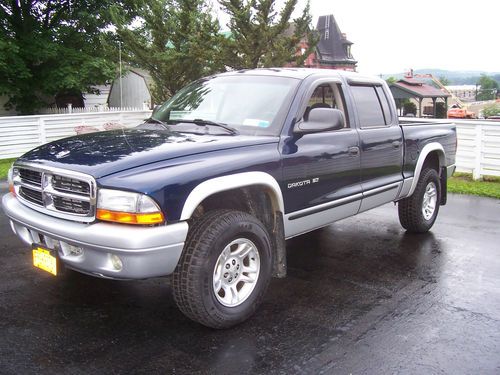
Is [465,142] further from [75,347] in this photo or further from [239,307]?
[75,347]

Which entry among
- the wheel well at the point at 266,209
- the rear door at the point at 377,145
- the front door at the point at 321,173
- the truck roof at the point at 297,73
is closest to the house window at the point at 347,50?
the rear door at the point at 377,145

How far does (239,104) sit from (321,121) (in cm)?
79

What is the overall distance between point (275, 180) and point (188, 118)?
1.16 metres

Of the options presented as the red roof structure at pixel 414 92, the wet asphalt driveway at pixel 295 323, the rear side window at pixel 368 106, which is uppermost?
the red roof structure at pixel 414 92

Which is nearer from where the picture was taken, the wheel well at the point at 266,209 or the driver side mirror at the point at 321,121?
the wheel well at the point at 266,209

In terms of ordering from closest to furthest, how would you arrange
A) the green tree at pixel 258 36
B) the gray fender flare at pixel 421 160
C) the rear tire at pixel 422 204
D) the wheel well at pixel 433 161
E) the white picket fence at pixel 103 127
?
the gray fender flare at pixel 421 160 < the rear tire at pixel 422 204 < the wheel well at pixel 433 161 < the white picket fence at pixel 103 127 < the green tree at pixel 258 36

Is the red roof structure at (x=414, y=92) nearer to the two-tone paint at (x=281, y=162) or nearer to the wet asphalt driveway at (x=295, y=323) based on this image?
the two-tone paint at (x=281, y=162)

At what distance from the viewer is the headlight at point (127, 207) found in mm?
3045

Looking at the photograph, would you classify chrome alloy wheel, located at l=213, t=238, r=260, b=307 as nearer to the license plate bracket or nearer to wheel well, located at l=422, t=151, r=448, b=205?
the license plate bracket

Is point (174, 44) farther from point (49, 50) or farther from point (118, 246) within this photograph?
point (118, 246)

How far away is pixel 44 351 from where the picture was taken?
10.3 ft

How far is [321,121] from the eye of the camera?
4047 mm

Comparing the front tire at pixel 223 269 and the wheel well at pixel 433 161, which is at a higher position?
the wheel well at pixel 433 161

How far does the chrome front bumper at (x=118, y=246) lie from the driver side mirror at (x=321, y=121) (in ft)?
4.69
